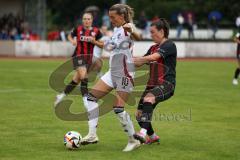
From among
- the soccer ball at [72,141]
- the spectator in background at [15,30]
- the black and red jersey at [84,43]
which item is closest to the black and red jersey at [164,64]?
the soccer ball at [72,141]

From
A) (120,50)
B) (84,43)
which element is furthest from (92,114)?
(84,43)

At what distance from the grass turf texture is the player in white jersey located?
36 cm

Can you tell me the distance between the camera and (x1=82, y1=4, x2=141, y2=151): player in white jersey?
10.1m

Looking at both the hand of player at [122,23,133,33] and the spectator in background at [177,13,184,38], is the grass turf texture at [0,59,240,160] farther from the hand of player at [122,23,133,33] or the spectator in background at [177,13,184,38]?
the spectator in background at [177,13,184,38]

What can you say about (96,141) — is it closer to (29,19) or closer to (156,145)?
(156,145)

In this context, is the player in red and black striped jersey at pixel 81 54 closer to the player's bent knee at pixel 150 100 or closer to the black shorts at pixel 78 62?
the black shorts at pixel 78 62

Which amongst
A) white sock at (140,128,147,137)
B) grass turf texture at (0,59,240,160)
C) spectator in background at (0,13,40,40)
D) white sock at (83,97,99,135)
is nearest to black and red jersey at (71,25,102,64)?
grass turf texture at (0,59,240,160)

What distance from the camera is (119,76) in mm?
10336

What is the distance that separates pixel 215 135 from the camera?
462 inches

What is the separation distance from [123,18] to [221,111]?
19.3ft

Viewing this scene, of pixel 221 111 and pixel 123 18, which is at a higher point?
pixel 123 18

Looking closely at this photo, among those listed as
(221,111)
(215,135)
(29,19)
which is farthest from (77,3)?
(215,135)

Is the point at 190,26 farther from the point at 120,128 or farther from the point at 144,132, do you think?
the point at 144,132

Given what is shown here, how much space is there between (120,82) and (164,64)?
0.75 meters
